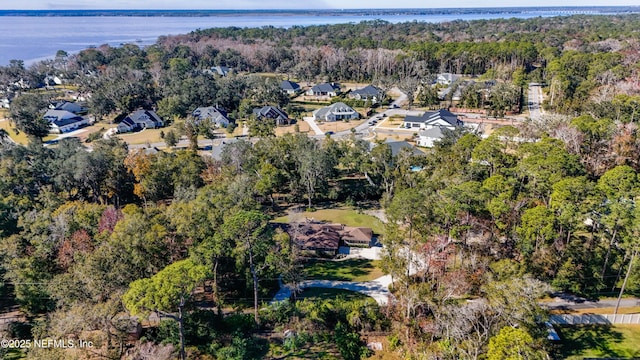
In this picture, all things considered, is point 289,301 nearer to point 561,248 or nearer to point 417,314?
point 417,314

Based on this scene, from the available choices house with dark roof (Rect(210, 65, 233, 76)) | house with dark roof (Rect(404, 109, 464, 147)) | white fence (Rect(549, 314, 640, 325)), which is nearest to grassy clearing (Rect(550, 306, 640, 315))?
white fence (Rect(549, 314, 640, 325))

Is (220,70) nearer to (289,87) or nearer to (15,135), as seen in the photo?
(289,87)

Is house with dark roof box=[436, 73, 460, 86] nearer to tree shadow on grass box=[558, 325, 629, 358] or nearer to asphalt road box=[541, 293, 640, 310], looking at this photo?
asphalt road box=[541, 293, 640, 310]

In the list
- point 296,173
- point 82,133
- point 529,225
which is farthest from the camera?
point 82,133

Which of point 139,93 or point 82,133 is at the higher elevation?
point 139,93

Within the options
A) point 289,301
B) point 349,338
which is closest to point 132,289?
point 289,301

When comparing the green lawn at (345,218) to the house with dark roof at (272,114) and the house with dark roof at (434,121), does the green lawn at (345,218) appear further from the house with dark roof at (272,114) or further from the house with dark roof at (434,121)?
the house with dark roof at (272,114)
